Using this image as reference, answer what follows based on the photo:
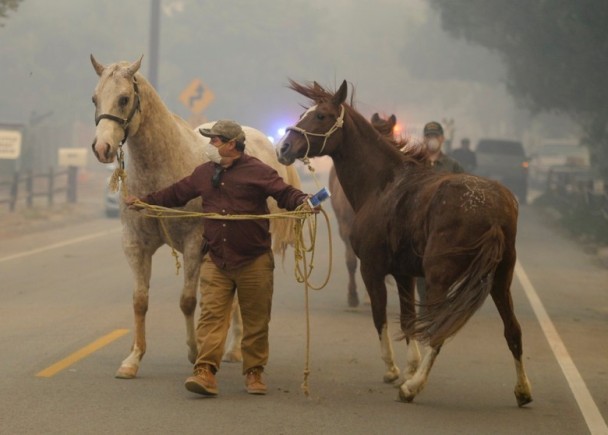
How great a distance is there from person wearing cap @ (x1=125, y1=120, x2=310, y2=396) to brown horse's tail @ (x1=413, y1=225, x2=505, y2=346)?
1.34 m

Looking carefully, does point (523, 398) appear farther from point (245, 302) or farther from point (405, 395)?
point (245, 302)

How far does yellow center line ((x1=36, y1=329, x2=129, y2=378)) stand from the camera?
33.4 feet

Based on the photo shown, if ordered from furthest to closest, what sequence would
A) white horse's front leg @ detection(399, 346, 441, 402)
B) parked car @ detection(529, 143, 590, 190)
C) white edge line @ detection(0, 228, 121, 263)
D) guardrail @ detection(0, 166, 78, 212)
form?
parked car @ detection(529, 143, 590, 190), guardrail @ detection(0, 166, 78, 212), white edge line @ detection(0, 228, 121, 263), white horse's front leg @ detection(399, 346, 441, 402)

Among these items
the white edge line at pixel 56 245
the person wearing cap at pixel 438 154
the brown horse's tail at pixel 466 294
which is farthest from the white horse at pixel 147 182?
the white edge line at pixel 56 245

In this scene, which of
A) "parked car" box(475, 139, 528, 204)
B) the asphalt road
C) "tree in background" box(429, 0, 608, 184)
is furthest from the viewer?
"parked car" box(475, 139, 528, 204)

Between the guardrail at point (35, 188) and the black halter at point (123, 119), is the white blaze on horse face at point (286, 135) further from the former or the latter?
the guardrail at point (35, 188)

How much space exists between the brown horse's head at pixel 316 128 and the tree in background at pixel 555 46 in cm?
1713

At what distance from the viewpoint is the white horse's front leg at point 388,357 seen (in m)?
9.95

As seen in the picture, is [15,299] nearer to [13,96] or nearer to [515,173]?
[515,173]

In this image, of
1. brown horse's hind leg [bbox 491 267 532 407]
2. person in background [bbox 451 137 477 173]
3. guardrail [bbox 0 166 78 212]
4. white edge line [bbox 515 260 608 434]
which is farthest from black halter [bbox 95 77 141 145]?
guardrail [bbox 0 166 78 212]

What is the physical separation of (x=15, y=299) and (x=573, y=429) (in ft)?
27.4

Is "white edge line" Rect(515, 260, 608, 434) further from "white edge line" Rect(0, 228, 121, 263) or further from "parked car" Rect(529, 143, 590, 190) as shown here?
"parked car" Rect(529, 143, 590, 190)

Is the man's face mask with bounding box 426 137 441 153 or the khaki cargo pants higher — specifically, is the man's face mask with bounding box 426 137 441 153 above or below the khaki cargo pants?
Answer: above

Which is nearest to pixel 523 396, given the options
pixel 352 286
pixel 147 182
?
pixel 147 182
